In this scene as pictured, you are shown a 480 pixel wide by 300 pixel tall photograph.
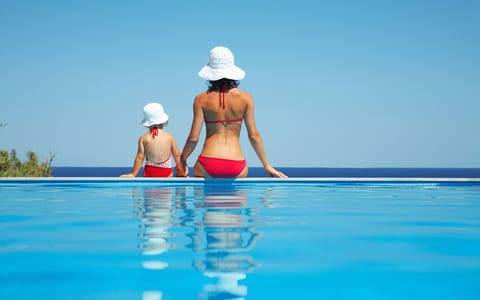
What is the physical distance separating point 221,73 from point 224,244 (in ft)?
14.7

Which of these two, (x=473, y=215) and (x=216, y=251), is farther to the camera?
(x=473, y=215)

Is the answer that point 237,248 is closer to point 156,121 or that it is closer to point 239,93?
point 239,93

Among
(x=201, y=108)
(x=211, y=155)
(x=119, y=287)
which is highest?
(x=201, y=108)

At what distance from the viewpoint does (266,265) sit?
8.84ft

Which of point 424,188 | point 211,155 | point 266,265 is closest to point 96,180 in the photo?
point 211,155

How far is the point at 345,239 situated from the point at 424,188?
539cm

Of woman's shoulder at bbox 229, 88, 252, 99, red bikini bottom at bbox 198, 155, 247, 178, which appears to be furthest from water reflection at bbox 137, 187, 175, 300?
woman's shoulder at bbox 229, 88, 252, 99

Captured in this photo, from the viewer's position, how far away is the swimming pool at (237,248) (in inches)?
91.3

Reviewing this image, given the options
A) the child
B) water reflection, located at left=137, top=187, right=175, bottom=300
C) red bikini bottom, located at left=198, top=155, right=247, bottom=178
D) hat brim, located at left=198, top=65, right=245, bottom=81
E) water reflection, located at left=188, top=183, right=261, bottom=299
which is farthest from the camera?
the child

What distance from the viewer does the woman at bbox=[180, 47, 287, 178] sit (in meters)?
7.36

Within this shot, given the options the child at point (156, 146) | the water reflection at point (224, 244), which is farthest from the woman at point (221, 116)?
the water reflection at point (224, 244)

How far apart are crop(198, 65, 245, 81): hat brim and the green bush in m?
16.8

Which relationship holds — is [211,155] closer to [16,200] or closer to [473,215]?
[16,200]

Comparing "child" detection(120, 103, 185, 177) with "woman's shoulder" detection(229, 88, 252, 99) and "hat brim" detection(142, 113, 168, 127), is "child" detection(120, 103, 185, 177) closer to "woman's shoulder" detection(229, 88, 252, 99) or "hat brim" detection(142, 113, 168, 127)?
"hat brim" detection(142, 113, 168, 127)
